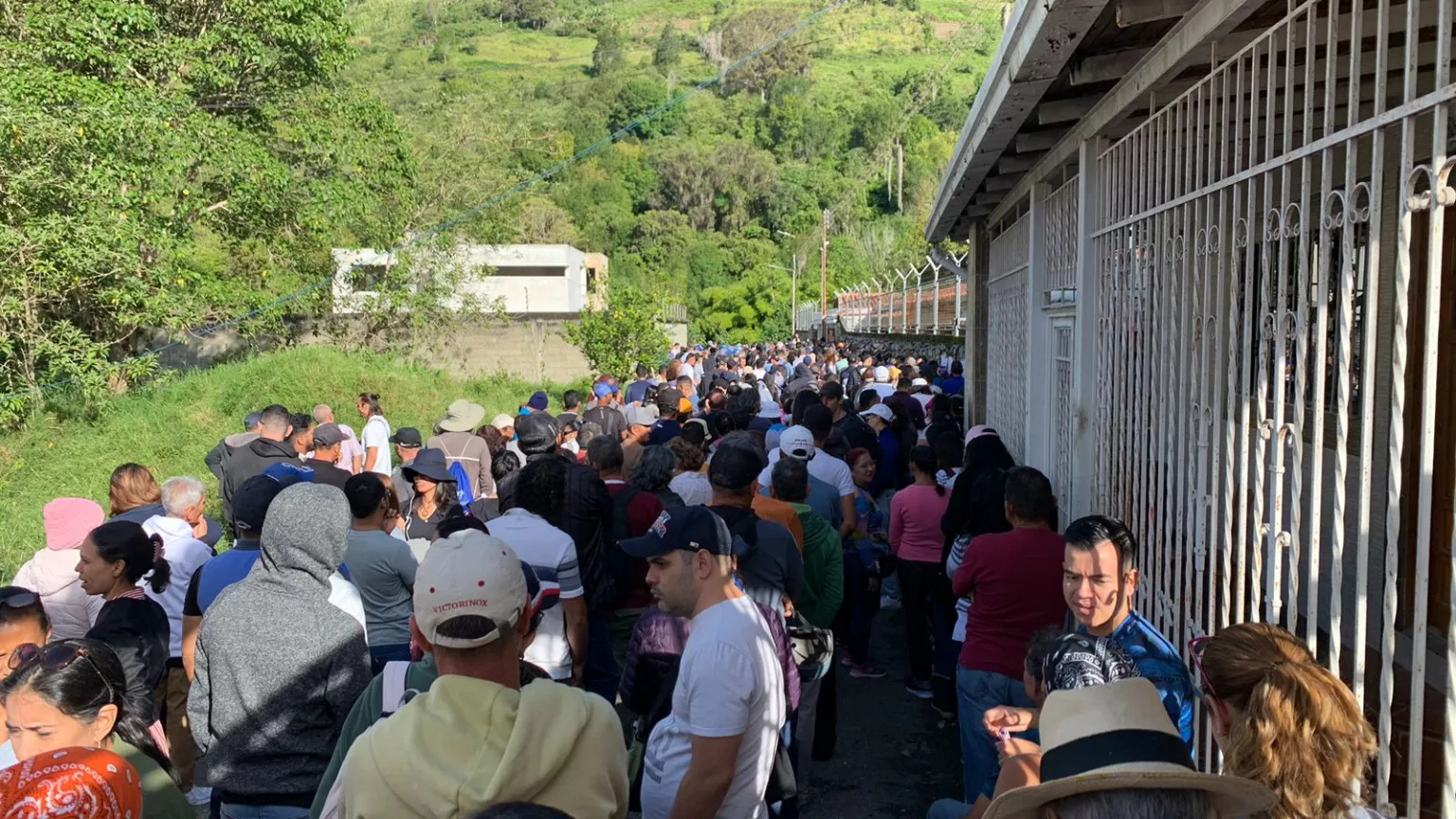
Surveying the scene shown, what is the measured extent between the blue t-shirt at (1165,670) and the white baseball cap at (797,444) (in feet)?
11.4

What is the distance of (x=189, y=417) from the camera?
51.8 ft

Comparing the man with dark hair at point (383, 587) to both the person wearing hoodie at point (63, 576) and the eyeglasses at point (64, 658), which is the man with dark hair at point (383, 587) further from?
the eyeglasses at point (64, 658)

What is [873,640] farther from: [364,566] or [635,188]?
[635,188]

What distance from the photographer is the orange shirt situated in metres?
5.25

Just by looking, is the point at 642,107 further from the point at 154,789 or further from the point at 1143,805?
the point at 1143,805

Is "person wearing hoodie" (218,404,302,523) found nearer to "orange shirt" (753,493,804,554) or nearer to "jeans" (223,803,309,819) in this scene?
"orange shirt" (753,493,804,554)

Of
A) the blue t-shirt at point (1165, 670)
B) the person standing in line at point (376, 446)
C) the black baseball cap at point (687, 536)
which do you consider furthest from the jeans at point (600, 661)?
the person standing in line at point (376, 446)

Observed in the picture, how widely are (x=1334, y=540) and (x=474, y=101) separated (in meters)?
33.0

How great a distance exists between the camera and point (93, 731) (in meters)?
2.78

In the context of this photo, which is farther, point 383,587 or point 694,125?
point 694,125

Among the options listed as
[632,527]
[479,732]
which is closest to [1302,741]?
[479,732]

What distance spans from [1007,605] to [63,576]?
157 inches

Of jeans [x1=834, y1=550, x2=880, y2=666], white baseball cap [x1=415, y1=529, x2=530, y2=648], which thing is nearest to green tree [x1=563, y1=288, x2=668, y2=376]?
jeans [x1=834, y1=550, x2=880, y2=666]

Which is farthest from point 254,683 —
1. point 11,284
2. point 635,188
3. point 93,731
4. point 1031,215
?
point 635,188
